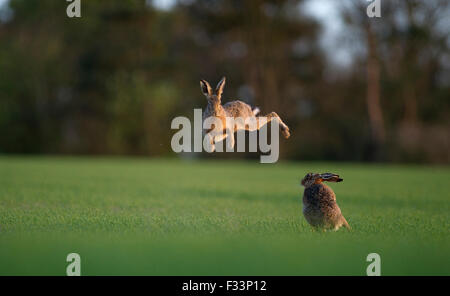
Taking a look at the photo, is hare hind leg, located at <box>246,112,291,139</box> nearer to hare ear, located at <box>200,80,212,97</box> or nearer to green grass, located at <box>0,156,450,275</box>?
hare ear, located at <box>200,80,212,97</box>

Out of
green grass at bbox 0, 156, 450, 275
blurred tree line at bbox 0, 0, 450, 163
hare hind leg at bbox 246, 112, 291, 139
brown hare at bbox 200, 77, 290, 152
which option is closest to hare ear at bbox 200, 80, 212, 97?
brown hare at bbox 200, 77, 290, 152

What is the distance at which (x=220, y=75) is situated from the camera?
121 feet

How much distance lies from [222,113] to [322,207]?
1.67 meters

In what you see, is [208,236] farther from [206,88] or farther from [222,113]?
[206,88]

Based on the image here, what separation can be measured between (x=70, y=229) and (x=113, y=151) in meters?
29.6

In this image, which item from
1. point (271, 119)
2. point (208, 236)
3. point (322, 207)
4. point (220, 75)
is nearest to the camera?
point (208, 236)

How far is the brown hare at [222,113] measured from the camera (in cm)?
591

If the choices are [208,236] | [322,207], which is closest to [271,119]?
[322,207]

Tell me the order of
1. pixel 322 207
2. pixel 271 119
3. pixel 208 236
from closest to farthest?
pixel 208 236
pixel 322 207
pixel 271 119

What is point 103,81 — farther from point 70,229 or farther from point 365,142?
point 70,229

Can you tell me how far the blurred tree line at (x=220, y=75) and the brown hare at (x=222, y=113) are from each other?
24173 millimetres
